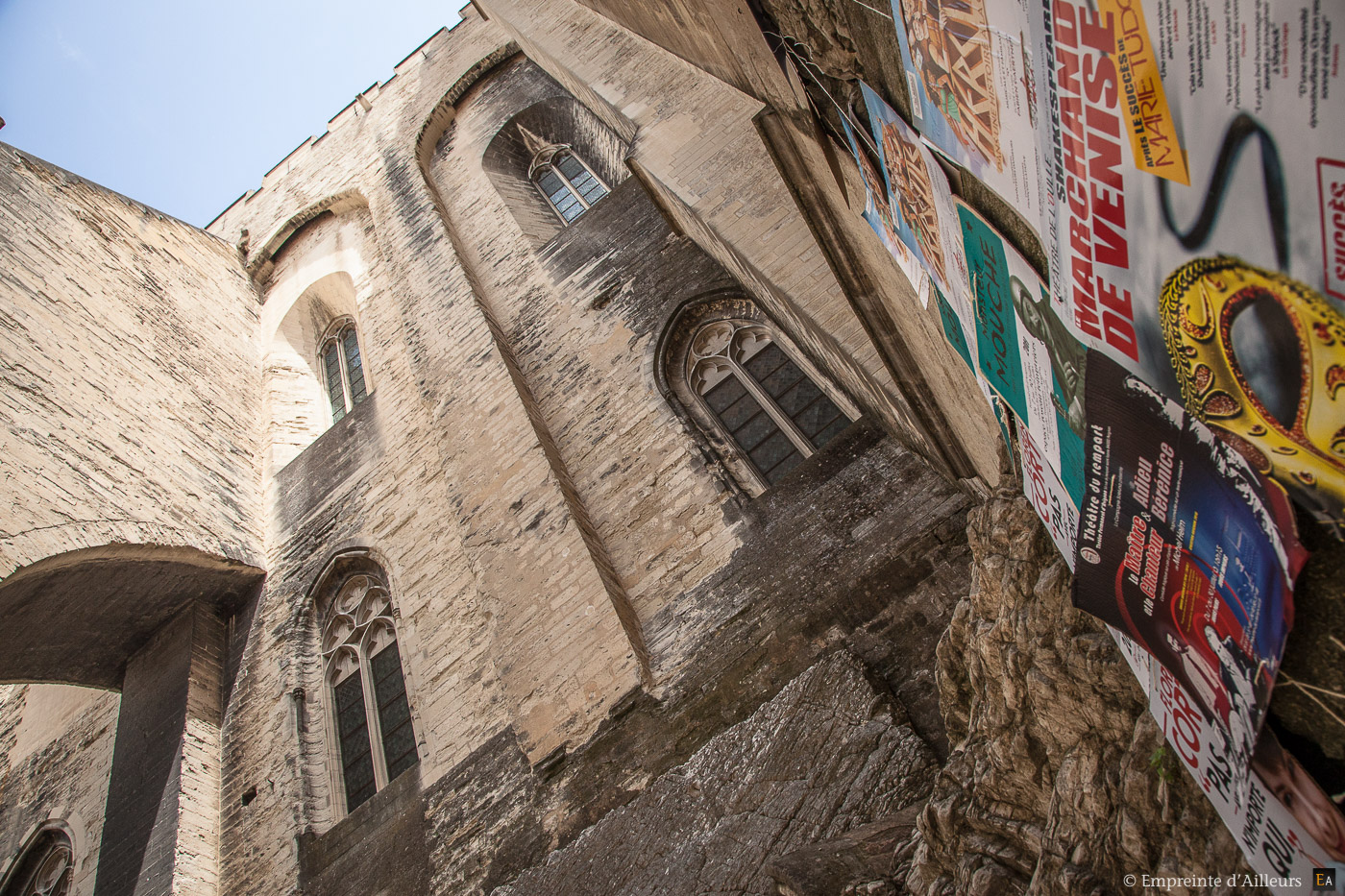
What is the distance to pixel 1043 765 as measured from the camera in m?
2.57

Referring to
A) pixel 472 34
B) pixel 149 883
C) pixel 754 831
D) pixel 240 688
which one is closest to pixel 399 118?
pixel 472 34

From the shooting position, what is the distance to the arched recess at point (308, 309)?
9.77m

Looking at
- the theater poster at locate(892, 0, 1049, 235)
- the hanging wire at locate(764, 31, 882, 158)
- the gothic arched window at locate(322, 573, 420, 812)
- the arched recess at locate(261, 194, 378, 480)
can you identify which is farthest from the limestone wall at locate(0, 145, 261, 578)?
the theater poster at locate(892, 0, 1049, 235)

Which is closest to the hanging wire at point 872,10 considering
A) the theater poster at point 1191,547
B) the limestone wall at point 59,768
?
the theater poster at point 1191,547

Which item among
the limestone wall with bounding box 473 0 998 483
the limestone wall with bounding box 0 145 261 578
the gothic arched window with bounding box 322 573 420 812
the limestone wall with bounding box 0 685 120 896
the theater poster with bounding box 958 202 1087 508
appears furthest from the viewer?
the limestone wall with bounding box 0 685 120 896

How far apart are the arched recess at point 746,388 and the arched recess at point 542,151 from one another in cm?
305

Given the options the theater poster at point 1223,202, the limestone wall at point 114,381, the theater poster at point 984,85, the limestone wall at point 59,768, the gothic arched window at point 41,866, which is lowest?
the theater poster at point 1223,202

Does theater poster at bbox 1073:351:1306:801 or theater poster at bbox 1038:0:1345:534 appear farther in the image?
theater poster at bbox 1073:351:1306:801

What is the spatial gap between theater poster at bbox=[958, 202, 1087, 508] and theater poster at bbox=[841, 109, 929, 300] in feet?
2.07

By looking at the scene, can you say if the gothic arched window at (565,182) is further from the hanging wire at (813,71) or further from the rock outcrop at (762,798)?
the rock outcrop at (762,798)

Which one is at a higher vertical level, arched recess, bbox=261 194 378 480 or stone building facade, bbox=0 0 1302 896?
arched recess, bbox=261 194 378 480

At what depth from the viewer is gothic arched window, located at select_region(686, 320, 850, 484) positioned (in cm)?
565

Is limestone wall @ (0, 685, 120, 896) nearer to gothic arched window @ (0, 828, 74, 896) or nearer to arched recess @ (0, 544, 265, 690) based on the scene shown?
gothic arched window @ (0, 828, 74, 896)

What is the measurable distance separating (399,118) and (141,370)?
5054 mm
